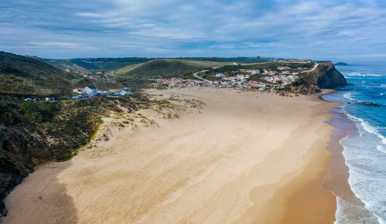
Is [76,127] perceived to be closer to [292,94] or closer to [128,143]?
[128,143]

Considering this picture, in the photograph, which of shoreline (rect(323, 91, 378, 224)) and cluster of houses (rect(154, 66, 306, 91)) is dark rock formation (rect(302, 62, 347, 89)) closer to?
cluster of houses (rect(154, 66, 306, 91))

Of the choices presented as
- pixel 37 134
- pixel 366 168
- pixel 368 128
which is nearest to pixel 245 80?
pixel 368 128

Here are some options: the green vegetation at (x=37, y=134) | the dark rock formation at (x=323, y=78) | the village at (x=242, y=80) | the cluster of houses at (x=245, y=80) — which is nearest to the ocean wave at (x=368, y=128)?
the green vegetation at (x=37, y=134)

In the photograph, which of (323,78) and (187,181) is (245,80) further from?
(187,181)

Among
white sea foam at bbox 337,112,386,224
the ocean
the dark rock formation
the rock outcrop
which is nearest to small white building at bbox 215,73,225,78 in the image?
the dark rock formation

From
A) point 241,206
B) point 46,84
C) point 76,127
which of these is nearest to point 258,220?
point 241,206
